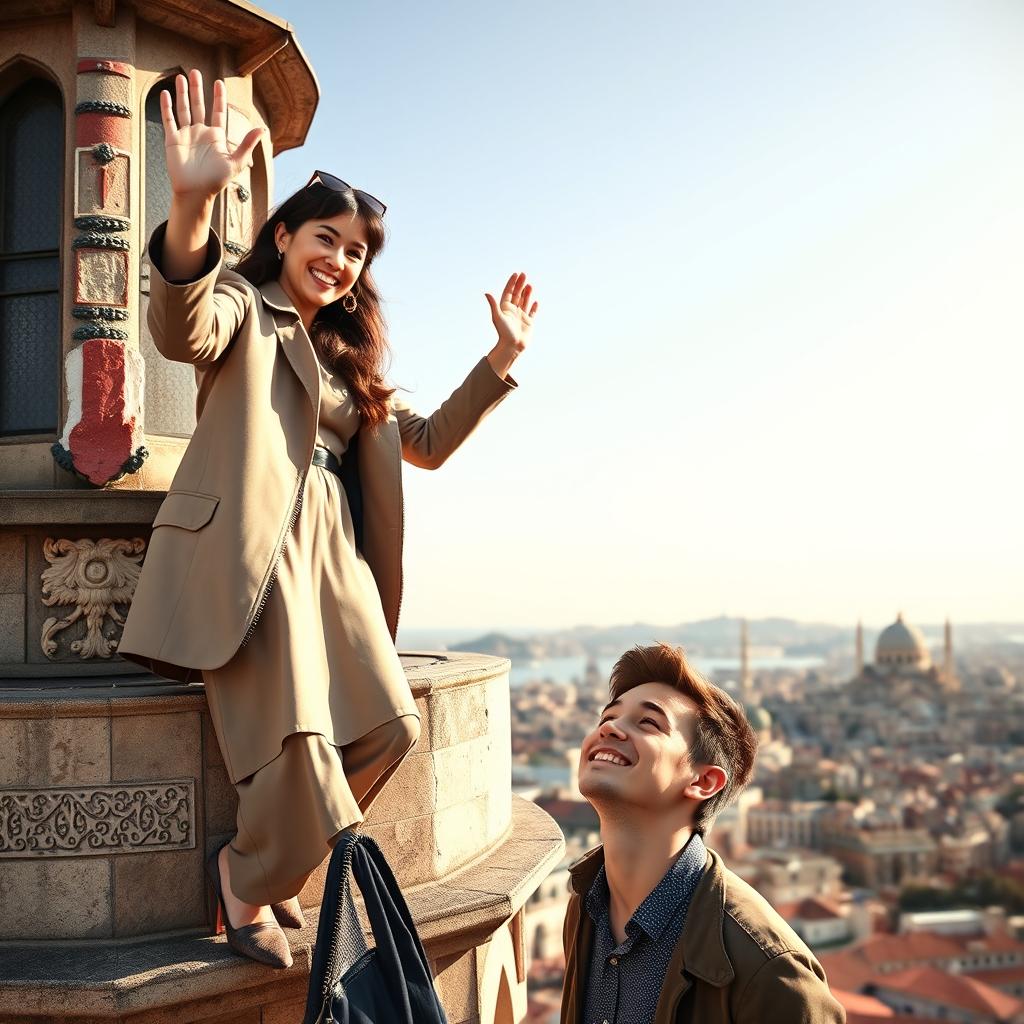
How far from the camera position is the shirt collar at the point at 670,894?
215cm

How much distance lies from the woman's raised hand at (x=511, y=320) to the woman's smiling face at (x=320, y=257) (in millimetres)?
534

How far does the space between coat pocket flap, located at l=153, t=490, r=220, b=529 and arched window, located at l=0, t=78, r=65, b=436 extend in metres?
1.88

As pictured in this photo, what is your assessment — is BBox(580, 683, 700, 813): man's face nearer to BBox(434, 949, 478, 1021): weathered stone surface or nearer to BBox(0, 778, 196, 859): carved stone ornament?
BBox(0, 778, 196, 859): carved stone ornament

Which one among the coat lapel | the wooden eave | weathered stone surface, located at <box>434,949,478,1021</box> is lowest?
weathered stone surface, located at <box>434,949,478,1021</box>

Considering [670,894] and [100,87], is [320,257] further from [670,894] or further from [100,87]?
[670,894]

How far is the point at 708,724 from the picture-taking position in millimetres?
2307

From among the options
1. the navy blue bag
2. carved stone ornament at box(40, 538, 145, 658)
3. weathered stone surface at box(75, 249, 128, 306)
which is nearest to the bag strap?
the navy blue bag

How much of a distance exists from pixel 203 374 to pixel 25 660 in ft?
4.89

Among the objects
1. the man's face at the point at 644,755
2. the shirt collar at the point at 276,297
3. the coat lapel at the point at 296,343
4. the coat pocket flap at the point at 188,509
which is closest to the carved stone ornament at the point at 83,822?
the coat pocket flap at the point at 188,509

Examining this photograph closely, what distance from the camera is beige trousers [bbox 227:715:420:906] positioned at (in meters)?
3.03

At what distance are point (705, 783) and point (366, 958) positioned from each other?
71 cm

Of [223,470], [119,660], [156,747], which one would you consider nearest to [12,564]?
[119,660]

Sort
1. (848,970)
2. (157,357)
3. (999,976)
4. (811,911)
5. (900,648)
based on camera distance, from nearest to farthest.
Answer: (157,357) < (848,970) < (999,976) < (811,911) < (900,648)

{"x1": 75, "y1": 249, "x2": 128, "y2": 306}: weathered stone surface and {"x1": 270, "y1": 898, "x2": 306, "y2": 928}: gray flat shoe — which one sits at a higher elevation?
{"x1": 75, "y1": 249, "x2": 128, "y2": 306}: weathered stone surface
